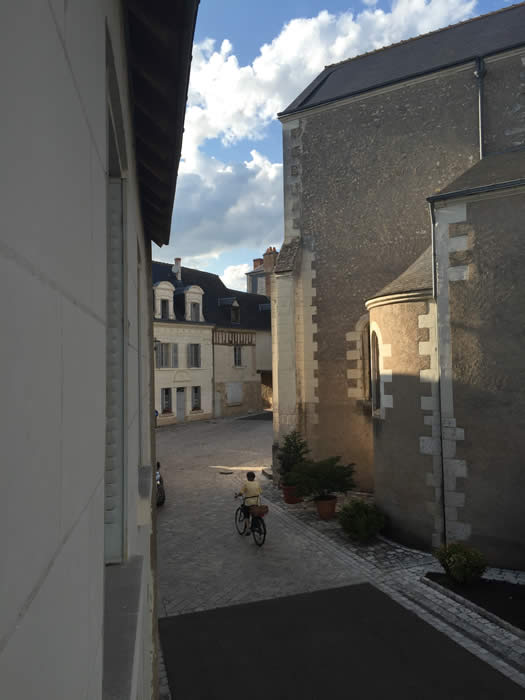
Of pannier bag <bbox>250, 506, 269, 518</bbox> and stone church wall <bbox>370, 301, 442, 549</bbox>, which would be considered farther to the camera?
pannier bag <bbox>250, 506, 269, 518</bbox>

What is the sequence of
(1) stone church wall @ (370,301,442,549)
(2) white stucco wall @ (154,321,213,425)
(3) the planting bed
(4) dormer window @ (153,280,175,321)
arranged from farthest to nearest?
(4) dormer window @ (153,280,175,321) < (2) white stucco wall @ (154,321,213,425) < (1) stone church wall @ (370,301,442,549) < (3) the planting bed

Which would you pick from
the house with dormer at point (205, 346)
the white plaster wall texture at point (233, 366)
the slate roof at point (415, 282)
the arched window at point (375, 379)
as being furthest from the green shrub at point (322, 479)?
the white plaster wall texture at point (233, 366)

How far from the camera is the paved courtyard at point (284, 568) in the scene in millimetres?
6691

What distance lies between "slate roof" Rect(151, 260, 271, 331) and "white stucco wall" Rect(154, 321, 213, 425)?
3.28ft

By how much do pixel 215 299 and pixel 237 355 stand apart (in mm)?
4004

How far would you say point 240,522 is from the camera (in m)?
11.1

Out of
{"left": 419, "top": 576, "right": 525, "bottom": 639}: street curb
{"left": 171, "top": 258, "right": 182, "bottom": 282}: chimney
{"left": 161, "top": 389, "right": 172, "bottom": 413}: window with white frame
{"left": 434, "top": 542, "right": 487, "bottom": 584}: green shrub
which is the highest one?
{"left": 171, "top": 258, "right": 182, "bottom": 282}: chimney

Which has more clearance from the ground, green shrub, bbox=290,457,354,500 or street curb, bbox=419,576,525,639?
green shrub, bbox=290,457,354,500

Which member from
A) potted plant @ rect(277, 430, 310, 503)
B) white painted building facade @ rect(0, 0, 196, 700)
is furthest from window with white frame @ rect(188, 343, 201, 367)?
white painted building facade @ rect(0, 0, 196, 700)

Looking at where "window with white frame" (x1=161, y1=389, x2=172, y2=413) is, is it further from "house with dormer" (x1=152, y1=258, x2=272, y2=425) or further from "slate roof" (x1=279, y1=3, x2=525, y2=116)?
"slate roof" (x1=279, y1=3, x2=525, y2=116)

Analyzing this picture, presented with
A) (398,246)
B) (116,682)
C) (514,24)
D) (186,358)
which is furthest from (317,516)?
(186,358)

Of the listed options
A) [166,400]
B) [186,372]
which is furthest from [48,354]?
[186,372]

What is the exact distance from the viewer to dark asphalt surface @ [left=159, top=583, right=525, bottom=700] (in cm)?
558

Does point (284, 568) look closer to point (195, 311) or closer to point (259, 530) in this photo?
point (259, 530)
